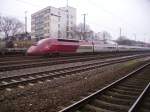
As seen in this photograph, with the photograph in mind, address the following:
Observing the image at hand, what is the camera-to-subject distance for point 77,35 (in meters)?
95.2

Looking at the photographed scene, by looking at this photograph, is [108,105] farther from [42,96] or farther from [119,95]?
[42,96]

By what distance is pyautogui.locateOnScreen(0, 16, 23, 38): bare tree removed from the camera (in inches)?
3263

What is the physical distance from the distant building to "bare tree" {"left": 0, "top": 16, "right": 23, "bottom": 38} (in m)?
18.0

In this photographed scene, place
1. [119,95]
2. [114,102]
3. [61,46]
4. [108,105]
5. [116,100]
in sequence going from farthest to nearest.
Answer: [61,46] < [119,95] < [116,100] < [114,102] < [108,105]

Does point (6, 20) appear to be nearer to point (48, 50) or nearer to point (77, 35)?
point (77, 35)

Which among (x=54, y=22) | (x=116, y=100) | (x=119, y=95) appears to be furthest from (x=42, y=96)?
(x=54, y=22)

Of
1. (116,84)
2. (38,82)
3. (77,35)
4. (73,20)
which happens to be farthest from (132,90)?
(73,20)

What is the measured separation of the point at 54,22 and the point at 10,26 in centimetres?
2900

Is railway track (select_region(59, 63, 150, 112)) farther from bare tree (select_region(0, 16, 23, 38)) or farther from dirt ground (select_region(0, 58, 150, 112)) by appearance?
bare tree (select_region(0, 16, 23, 38))

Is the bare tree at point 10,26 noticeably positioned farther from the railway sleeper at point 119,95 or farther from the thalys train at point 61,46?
the railway sleeper at point 119,95

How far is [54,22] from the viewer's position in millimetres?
110812

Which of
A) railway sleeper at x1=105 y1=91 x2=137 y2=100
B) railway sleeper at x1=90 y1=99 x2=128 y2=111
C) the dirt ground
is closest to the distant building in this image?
the dirt ground

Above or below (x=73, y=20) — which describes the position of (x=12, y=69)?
below

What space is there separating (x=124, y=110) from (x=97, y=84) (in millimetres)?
3985
